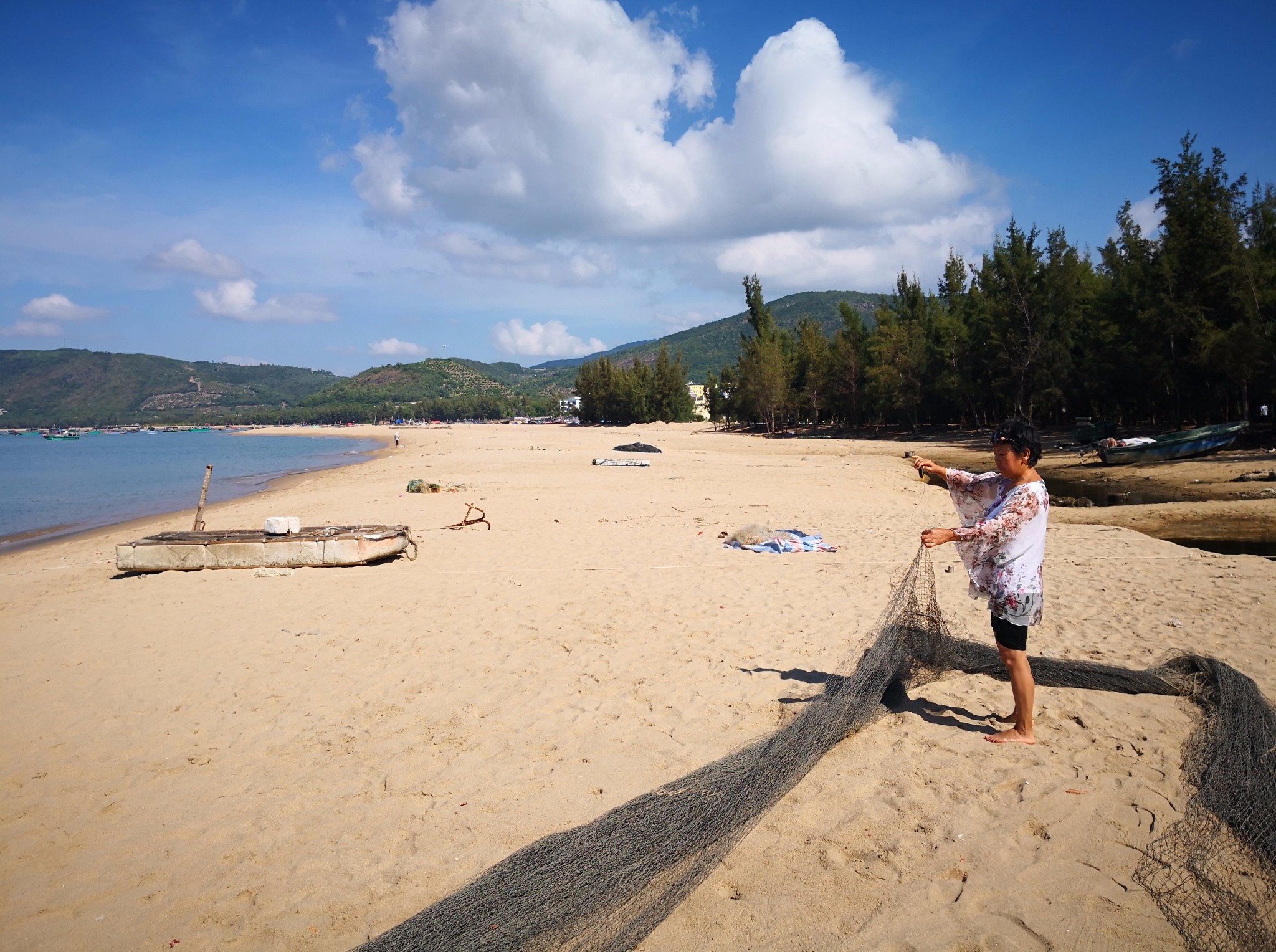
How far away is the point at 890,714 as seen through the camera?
4797mm

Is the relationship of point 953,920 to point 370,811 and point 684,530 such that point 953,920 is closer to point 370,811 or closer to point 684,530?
point 370,811

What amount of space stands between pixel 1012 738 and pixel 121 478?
43314mm

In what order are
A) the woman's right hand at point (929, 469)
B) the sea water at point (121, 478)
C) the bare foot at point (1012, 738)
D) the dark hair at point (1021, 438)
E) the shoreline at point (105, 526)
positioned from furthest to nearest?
the sea water at point (121, 478)
the shoreline at point (105, 526)
the woman's right hand at point (929, 469)
the bare foot at point (1012, 738)
the dark hair at point (1021, 438)

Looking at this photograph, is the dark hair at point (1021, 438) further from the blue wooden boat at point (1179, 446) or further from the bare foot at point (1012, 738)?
the blue wooden boat at point (1179, 446)

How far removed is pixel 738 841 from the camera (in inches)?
132

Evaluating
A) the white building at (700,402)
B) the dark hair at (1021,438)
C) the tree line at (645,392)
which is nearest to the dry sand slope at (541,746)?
the dark hair at (1021,438)

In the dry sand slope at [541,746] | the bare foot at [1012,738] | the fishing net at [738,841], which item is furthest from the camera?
the bare foot at [1012,738]

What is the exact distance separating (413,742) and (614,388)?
258ft

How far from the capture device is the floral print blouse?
4.02 meters

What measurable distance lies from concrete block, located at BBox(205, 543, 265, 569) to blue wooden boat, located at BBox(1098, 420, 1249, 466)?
26923 millimetres

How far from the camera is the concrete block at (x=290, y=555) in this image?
393 inches

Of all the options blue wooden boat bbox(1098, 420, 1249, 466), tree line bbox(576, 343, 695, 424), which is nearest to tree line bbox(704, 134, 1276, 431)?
blue wooden boat bbox(1098, 420, 1249, 466)

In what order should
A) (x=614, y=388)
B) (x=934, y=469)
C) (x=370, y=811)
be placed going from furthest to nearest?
(x=614, y=388)
(x=934, y=469)
(x=370, y=811)

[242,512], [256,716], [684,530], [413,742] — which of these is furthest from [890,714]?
[242,512]
